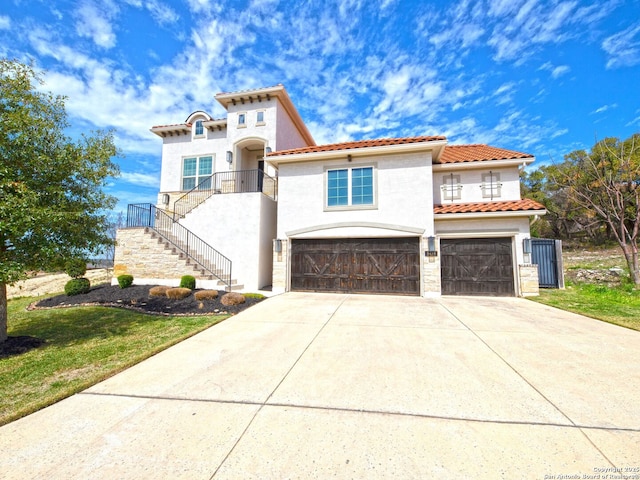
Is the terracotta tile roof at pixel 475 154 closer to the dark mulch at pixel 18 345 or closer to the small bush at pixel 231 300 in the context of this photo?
the small bush at pixel 231 300

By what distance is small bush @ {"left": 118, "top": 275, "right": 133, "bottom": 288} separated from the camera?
1118cm

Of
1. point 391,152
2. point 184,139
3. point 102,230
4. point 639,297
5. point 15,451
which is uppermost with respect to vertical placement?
point 184,139

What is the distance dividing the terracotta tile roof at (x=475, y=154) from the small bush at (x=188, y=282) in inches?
454

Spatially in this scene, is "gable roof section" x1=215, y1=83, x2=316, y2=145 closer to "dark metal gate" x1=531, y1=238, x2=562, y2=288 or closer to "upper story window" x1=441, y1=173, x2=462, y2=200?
"upper story window" x1=441, y1=173, x2=462, y2=200

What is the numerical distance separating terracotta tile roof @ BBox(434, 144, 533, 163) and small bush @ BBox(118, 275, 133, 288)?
14.1m

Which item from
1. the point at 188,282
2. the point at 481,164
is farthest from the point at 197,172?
the point at 481,164

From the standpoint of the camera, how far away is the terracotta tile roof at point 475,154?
11837mm

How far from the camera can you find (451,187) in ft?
40.1

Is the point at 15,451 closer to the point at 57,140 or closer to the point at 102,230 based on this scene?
the point at 102,230

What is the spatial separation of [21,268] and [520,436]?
7829 mm

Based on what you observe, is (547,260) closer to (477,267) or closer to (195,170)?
(477,267)

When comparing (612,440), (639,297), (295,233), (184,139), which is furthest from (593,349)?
(184,139)

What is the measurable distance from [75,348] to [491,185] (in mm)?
14660

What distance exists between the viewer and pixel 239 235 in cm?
1236
